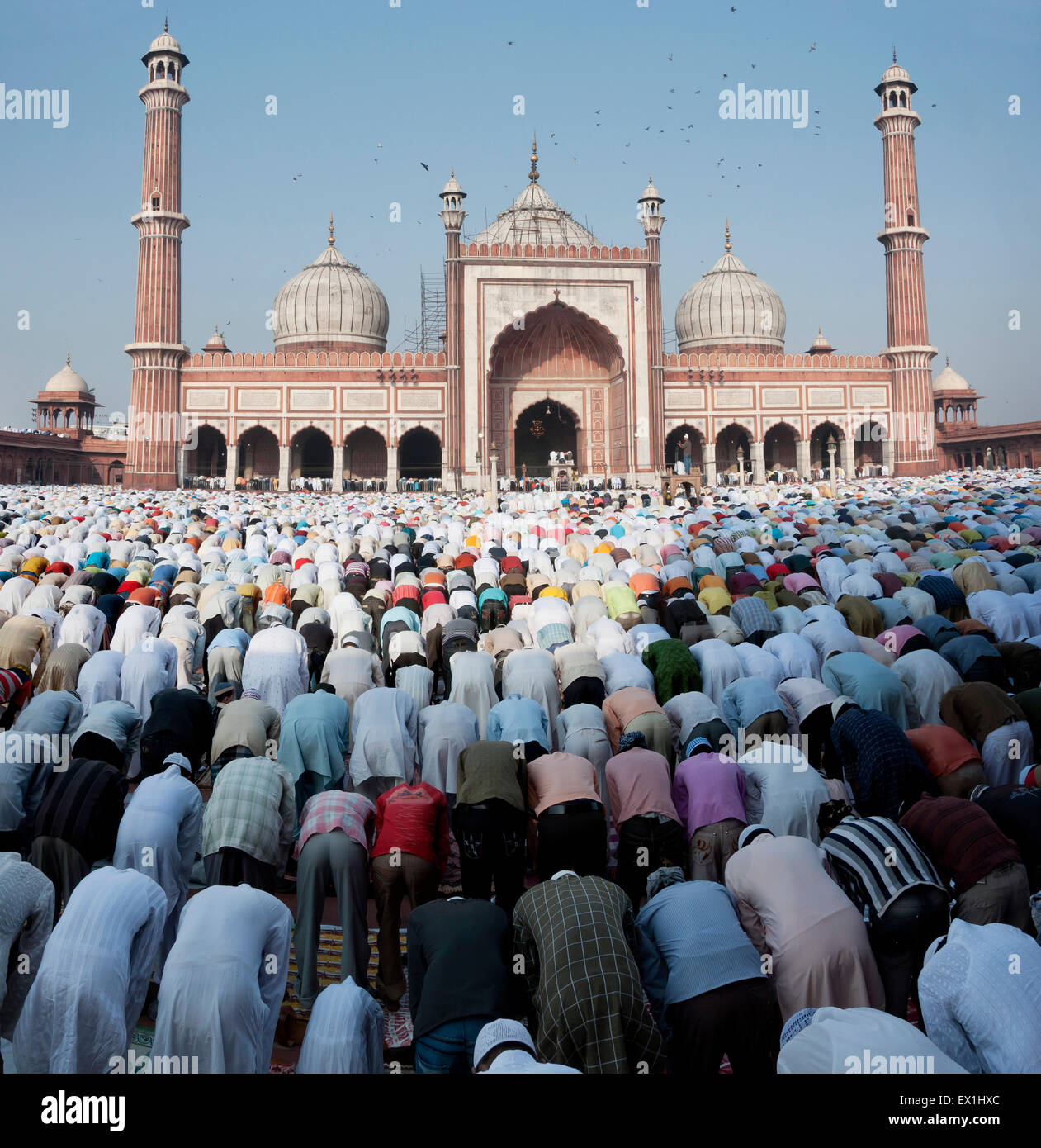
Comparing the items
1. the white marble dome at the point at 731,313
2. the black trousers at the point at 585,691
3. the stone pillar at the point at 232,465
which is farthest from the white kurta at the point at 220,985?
the white marble dome at the point at 731,313

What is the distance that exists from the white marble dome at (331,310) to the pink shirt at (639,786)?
3394 cm

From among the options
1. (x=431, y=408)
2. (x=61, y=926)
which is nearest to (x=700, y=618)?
(x=61, y=926)

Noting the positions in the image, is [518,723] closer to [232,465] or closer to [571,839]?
[571,839]

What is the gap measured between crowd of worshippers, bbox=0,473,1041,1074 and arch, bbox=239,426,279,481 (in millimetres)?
25224

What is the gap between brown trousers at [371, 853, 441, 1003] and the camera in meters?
4.75

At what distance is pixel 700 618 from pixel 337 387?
86.3ft

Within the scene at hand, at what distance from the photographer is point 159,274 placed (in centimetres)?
3228

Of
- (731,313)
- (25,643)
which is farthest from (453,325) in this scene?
(25,643)

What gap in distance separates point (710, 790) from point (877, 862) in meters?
1.17

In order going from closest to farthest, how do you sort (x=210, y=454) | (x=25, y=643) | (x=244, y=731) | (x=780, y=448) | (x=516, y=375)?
(x=244, y=731) < (x=25, y=643) < (x=516, y=375) < (x=210, y=454) < (x=780, y=448)

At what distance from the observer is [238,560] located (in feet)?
37.9

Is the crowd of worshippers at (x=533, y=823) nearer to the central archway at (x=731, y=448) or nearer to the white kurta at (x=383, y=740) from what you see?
the white kurta at (x=383, y=740)

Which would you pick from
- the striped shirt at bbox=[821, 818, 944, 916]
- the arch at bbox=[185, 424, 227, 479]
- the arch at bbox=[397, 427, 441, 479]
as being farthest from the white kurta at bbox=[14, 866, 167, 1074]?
the arch at bbox=[397, 427, 441, 479]

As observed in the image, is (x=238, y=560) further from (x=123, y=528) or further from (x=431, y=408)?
(x=431, y=408)
